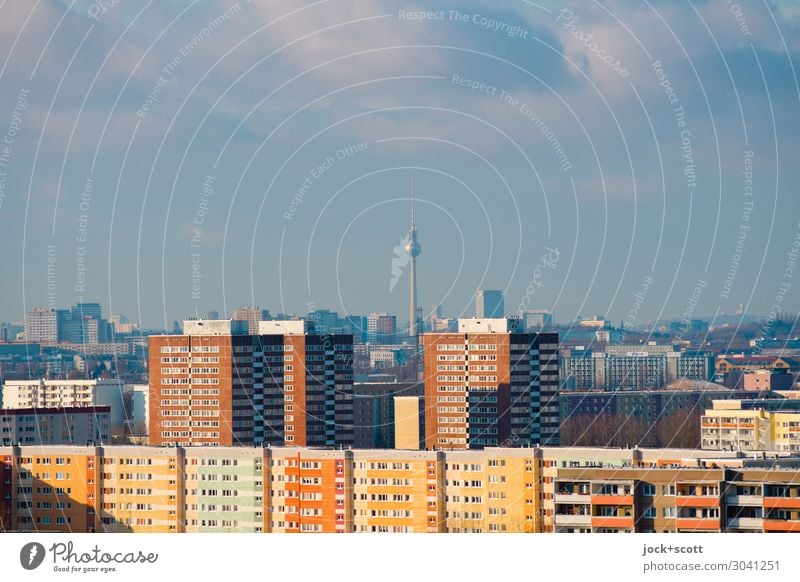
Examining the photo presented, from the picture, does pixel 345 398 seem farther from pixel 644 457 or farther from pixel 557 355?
pixel 644 457

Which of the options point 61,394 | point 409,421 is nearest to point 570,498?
point 409,421

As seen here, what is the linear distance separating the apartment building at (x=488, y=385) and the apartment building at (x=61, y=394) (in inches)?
386

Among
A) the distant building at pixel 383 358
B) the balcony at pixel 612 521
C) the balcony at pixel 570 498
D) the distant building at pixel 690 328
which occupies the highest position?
the distant building at pixel 690 328

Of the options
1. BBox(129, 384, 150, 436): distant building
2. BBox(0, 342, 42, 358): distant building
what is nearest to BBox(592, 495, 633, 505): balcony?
BBox(129, 384, 150, 436): distant building

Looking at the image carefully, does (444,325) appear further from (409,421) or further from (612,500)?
(612,500)

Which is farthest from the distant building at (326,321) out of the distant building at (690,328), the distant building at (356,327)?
the distant building at (690,328)

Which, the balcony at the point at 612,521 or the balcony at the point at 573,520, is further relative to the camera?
the balcony at the point at 573,520

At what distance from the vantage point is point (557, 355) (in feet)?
107

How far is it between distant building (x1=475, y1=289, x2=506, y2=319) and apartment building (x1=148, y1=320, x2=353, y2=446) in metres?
4.27

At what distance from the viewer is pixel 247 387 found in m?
27.4

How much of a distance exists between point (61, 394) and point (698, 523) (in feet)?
91.1

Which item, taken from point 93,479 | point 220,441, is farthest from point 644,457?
point 220,441

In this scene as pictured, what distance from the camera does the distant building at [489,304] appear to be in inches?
1292

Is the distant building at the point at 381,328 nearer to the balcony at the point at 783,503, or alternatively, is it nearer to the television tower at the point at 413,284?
the television tower at the point at 413,284
